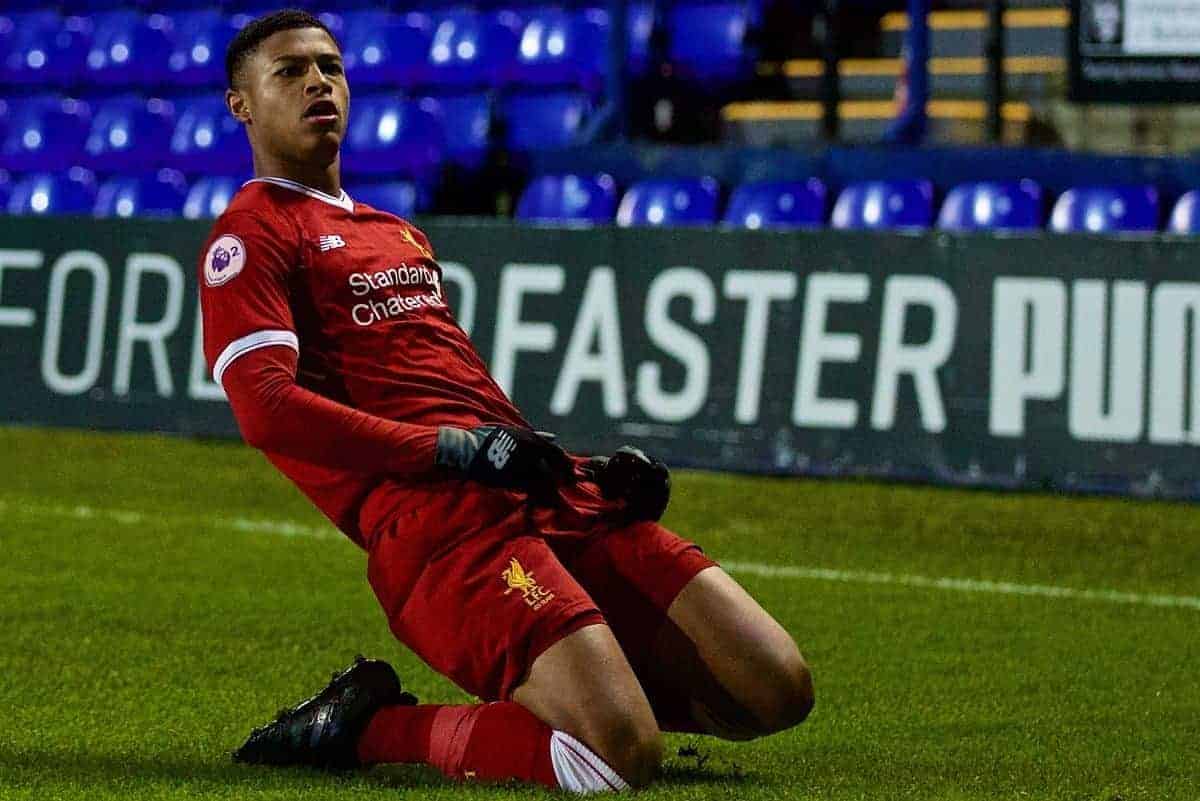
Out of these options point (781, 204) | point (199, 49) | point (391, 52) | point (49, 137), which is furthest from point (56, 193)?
point (781, 204)

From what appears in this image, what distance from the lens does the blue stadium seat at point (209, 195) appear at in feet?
44.7

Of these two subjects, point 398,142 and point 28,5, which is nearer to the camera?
point 398,142

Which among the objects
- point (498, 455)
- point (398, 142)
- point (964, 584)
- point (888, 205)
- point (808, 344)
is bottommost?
point (964, 584)

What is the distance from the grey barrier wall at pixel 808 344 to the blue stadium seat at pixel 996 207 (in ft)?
4.79

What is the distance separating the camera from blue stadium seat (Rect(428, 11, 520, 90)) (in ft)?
46.4

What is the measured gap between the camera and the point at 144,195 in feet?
47.8

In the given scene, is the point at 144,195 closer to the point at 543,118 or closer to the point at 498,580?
the point at 543,118

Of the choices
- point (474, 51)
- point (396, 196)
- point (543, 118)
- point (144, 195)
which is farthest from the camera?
point (144, 195)

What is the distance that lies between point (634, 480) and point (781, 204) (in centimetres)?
692

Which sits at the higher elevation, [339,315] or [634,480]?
[339,315]

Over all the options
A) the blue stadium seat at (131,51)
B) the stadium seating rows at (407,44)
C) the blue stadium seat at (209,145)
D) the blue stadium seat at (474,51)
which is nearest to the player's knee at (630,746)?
the stadium seating rows at (407,44)

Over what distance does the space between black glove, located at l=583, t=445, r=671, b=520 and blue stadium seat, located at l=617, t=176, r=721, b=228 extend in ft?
22.8

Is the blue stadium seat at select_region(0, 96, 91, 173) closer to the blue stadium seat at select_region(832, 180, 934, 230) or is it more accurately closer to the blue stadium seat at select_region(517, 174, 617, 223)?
the blue stadium seat at select_region(517, 174, 617, 223)

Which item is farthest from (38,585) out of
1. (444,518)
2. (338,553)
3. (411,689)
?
(444,518)
